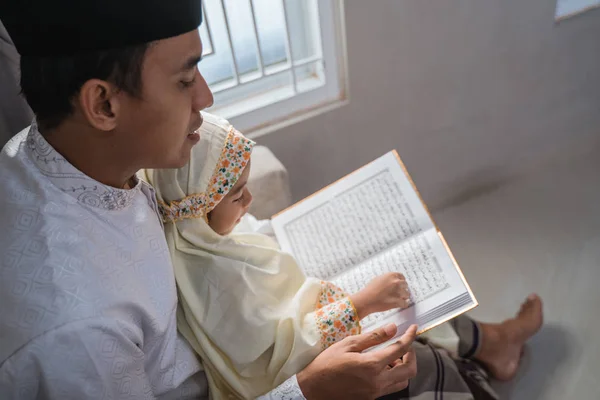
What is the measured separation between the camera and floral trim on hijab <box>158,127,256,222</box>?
895 millimetres

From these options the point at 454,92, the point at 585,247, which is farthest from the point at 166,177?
the point at 585,247

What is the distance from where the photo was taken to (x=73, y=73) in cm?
64

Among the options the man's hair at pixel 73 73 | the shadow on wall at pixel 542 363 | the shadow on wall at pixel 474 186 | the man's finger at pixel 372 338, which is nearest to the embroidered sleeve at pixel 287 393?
the man's finger at pixel 372 338

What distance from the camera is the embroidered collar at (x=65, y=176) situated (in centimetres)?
72

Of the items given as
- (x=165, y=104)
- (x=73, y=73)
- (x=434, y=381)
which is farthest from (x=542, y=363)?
(x=73, y=73)

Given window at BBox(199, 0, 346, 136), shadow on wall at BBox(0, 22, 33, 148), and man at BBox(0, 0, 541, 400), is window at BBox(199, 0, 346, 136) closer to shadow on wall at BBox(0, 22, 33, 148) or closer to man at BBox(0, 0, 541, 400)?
shadow on wall at BBox(0, 22, 33, 148)

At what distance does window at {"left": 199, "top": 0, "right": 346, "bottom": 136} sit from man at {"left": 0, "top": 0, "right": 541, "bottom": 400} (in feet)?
2.09

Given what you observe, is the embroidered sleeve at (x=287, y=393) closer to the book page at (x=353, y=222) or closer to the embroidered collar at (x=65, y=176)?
the book page at (x=353, y=222)

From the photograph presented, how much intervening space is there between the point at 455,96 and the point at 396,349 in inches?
40.4

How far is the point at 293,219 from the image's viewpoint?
1158mm

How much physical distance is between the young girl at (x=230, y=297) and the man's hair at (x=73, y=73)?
245 mm

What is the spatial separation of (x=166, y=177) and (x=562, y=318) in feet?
3.71

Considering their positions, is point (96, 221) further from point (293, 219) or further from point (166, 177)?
point (293, 219)

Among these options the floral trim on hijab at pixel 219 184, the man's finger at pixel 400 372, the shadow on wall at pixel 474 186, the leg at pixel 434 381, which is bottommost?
the shadow on wall at pixel 474 186
